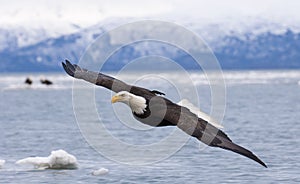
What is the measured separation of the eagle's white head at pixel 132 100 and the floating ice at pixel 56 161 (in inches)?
264

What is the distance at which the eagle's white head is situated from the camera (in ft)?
53.9

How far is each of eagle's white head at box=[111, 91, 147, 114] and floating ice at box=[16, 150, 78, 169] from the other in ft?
22.0

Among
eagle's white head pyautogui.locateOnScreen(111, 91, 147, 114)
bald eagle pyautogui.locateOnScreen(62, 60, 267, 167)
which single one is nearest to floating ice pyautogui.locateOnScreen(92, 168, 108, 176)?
bald eagle pyautogui.locateOnScreen(62, 60, 267, 167)

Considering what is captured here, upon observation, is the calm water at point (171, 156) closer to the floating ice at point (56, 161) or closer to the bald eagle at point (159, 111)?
the floating ice at point (56, 161)

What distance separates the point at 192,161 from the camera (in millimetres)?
24375

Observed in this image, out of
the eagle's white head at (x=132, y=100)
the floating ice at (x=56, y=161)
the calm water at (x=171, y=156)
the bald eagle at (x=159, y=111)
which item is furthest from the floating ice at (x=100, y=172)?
the eagle's white head at (x=132, y=100)

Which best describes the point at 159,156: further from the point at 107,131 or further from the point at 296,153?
the point at 107,131

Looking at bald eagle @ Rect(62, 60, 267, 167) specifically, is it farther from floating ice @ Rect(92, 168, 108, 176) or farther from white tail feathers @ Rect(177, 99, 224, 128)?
floating ice @ Rect(92, 168, 108, 176)

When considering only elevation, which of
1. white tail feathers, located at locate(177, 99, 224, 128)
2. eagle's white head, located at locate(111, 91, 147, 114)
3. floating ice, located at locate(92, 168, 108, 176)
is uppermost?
floating ice, located at locate(92, 168, 108, 176)

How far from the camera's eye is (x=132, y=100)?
16.5 m

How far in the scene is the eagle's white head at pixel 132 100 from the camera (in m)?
16.4

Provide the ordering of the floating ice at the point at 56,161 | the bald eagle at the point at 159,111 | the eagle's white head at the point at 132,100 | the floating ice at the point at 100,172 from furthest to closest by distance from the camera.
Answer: the floating ice at the point at 56,161 < the floating ice at the point at 100,172 < the eagle's white head at the point at 132,100 < the bald eagle at the point at 159,111

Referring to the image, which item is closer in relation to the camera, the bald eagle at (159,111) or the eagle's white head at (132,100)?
the bald eagle at (159,111)

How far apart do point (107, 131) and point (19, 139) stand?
14.9ft
